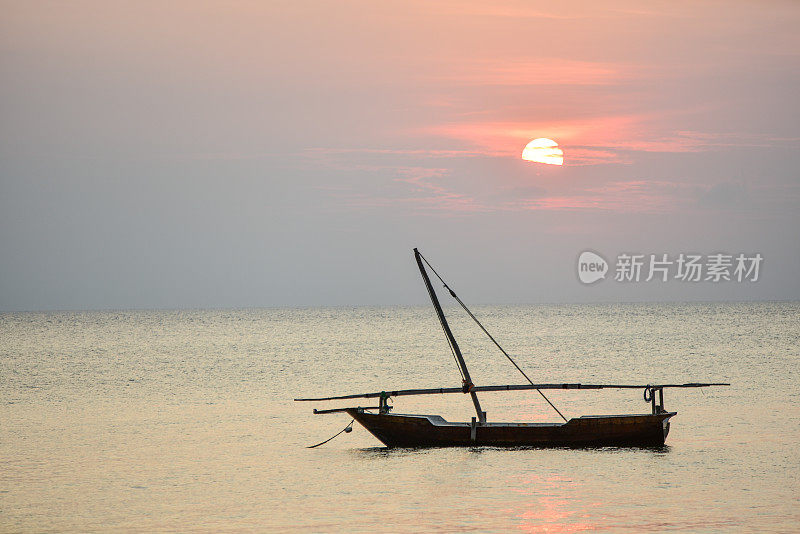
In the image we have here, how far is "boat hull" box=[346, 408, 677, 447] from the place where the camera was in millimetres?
22578

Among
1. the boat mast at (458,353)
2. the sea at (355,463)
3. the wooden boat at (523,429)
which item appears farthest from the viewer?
the boat mast at (458,353)

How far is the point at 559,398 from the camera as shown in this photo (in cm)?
3694

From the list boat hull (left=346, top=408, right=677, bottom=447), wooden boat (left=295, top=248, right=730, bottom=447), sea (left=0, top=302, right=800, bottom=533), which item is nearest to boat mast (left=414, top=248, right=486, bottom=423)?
wooden boat (left=295, top=248, right=730, bottom=447)

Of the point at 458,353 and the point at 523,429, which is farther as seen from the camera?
the point at 458,353


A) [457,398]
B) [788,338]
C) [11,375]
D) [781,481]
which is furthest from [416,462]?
[788,338]

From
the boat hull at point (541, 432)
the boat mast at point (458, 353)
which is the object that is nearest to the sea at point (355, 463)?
the boat hull at point (541, 432)

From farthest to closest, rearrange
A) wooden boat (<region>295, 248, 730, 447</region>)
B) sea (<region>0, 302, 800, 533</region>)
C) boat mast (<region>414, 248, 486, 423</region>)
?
boat mast (<region>414, 248, 486, 423</region>)
wooden boat (<region>295, 248, 730, 447</region>)
sea (<region>0, 302, 800, 533</region>)

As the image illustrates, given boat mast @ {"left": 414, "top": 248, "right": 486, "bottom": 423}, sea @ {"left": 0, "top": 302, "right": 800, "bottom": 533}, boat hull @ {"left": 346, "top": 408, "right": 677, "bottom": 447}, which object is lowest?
sea @ {"left": 0, "top": 302, "right": 800, "bottom": 533}

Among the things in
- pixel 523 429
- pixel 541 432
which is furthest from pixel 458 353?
pixel 541 432

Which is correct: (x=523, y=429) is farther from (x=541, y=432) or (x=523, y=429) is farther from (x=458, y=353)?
(x=458, y=353)

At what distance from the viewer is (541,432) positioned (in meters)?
22.6

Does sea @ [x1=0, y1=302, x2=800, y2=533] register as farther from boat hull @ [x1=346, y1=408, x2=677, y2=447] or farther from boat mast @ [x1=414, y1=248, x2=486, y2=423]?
boat mast @ [x1=414, y1=248, x2=486, y2=423]

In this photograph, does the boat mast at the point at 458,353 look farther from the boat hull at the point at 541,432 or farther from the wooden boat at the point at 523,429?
the boat hull at the point at 541,432

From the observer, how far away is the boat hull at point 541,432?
22578 millimetres
